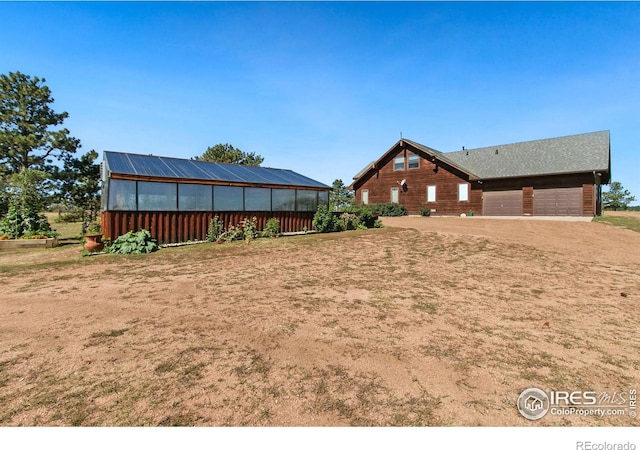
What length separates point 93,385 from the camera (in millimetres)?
3037

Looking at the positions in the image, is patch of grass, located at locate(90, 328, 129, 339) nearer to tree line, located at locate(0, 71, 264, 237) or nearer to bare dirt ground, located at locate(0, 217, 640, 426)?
bare dirt ground, located at locate(0, 217, 640, 426)

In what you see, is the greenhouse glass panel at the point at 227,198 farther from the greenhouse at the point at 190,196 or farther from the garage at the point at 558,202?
the garage at the point at 558,202

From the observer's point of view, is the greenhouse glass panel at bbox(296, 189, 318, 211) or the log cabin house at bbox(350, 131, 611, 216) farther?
the log cabin house at bbox(350, 131, 611, 216)

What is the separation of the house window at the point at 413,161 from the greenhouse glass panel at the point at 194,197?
2152 centimetres

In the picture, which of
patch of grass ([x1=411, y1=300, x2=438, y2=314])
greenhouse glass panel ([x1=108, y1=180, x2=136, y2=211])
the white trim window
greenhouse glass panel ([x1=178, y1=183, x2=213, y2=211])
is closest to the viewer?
patch of grass ([x1=411, y1=300, x2=438, y2=314])

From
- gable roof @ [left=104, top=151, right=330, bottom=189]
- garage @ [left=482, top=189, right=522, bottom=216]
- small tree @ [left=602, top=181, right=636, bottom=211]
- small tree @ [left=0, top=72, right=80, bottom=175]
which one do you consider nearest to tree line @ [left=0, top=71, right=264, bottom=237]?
small tree @ [left=0, top=72, right=80, bottom=175]

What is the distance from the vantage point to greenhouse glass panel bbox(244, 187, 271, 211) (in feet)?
51.0

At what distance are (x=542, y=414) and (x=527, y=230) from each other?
14814 mm

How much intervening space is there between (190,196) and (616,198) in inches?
2627

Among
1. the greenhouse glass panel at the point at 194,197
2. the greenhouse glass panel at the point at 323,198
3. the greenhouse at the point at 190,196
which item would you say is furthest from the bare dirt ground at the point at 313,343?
the greenhouse glass panel at the point at 323,198

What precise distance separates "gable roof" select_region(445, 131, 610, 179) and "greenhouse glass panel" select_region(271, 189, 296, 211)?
1810 centimetres

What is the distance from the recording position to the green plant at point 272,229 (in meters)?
14.9

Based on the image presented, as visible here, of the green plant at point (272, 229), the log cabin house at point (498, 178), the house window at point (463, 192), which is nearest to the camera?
the green plant at point (272, 229)
